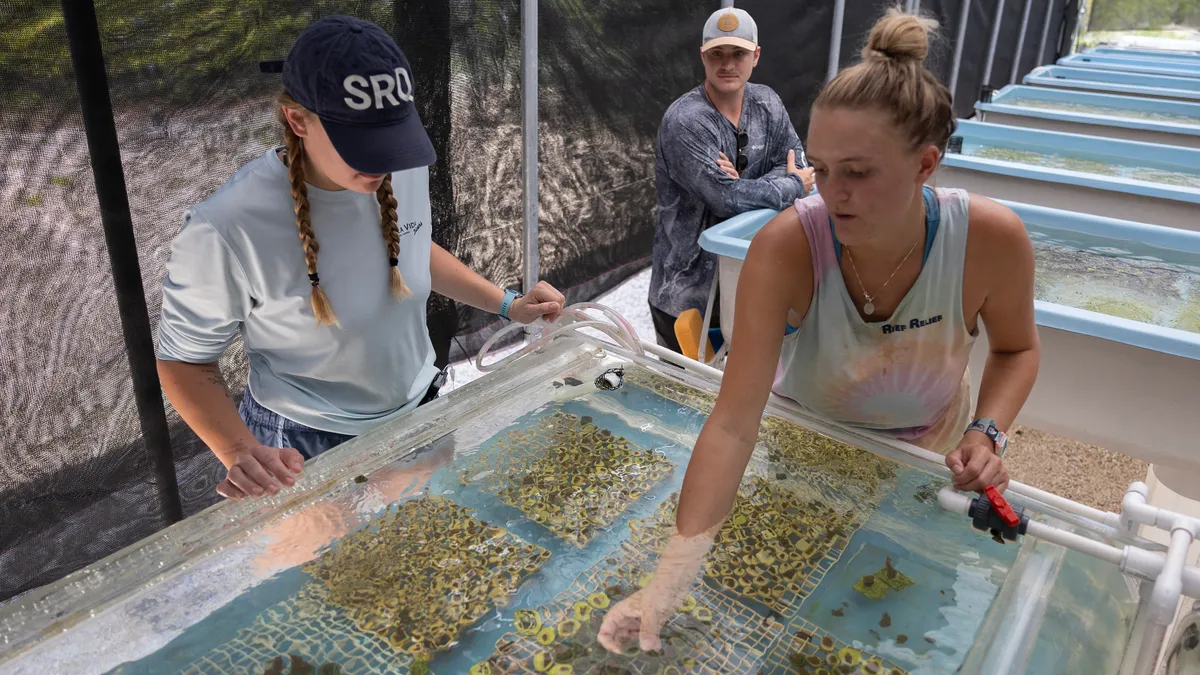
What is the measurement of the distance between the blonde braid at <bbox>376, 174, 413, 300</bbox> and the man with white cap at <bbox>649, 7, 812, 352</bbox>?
4.30 ft

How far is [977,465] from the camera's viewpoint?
129cm

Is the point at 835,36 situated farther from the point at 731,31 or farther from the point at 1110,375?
the point at 1110,375

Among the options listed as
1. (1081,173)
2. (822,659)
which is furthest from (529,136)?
(1081,173)

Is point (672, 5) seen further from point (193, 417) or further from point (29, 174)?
point (193, 417)

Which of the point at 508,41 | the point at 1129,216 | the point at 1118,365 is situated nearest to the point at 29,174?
the point at 508,41

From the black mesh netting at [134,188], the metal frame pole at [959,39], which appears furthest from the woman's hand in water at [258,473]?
the metal frame pole at [959,39]

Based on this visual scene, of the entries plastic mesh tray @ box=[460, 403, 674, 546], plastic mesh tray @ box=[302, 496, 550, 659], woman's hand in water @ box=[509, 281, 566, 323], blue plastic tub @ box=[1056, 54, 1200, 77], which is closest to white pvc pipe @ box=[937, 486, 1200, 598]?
plastic mesh tray @ box=[460, 403, 674, 546]

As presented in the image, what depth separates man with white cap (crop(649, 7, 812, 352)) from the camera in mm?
2590

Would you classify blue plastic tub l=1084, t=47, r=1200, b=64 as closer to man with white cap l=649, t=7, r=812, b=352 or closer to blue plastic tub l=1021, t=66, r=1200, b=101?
blue plastic tub l=1021, t=66, r=1200, b=101

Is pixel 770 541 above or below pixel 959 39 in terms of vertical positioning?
below

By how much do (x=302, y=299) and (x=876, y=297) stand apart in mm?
969

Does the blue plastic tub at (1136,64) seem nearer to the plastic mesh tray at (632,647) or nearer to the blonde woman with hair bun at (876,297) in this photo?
the blonde woman with hair bun at (876,297)

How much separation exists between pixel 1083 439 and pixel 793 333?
1.41 meters

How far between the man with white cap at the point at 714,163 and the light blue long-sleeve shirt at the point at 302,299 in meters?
1.22
